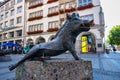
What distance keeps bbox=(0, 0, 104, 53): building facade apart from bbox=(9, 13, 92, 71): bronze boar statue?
16.4 metres

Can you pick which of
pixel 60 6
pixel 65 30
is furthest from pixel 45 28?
pixel 65 30

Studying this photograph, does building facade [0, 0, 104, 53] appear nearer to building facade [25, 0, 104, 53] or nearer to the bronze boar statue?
building facade [25, 0, 104, 53]

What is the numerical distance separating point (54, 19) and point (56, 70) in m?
22.4

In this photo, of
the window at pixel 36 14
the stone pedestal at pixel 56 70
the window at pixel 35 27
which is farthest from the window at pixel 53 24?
the stone pedestal at pixel 56 70

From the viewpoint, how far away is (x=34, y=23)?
27312 millimetres

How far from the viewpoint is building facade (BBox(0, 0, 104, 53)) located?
20531 mm

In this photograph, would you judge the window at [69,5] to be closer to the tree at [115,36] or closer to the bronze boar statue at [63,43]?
the bronze boar statue at [63,43]

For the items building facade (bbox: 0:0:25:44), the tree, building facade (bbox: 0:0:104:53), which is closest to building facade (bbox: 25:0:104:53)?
building facade (bbox: 0:0:104:53)

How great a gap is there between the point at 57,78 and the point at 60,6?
2282 cm

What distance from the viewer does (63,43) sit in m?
2.92

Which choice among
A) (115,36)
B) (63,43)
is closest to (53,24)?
(63,43)

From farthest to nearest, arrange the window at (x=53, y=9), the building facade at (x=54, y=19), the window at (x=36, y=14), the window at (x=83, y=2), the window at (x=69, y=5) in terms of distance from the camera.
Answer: the window at (x=36, y=14), the window at (x=53, y=9), the window at (x=69, y=5), the window at (x=83, y=2), the building facade at (x=54, y=19)

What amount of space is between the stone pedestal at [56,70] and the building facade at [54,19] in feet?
55.0

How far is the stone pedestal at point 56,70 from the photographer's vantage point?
2596mm
